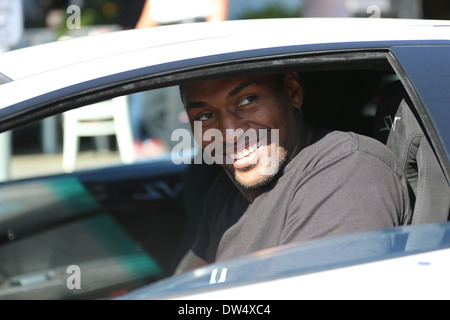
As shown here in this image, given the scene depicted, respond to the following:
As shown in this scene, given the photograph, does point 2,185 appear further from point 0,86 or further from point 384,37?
point 384,37

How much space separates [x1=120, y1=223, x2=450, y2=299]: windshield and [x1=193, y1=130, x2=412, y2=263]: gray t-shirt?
0.12 m

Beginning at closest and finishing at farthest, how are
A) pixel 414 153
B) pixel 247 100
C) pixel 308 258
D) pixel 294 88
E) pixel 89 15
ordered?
pixel 308 258 < pixel 414 153 < pixel 247 100 < pixel 294 88 < pixel 89 15

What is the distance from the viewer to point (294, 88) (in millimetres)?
2344

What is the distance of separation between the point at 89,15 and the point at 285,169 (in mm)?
6565

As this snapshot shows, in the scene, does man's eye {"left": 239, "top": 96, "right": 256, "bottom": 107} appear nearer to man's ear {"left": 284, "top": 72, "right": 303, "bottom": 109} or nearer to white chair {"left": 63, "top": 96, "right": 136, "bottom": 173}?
man's ear {"left": 284, "top": 72, "right": 303, "bottom": 109}

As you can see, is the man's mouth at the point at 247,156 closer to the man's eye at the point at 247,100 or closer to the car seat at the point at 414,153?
the man's eye at the point at 247,100

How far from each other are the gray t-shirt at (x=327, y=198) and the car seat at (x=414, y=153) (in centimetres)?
5

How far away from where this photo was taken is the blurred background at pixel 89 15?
464 centimetres

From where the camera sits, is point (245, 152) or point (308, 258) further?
point (245, 152)

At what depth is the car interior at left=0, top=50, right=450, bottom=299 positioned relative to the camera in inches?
111
